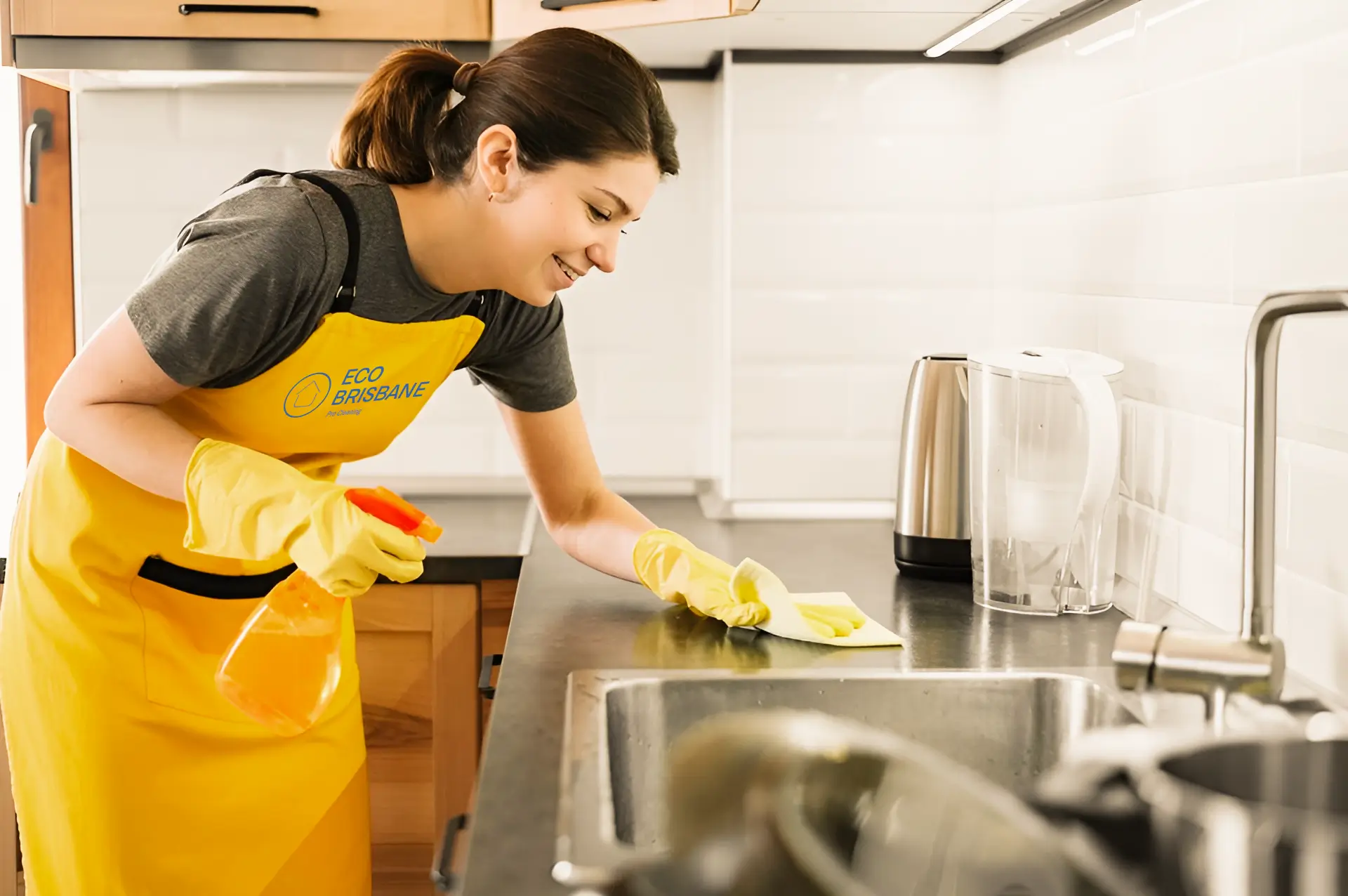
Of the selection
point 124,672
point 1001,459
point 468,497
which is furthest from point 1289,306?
point 468,497

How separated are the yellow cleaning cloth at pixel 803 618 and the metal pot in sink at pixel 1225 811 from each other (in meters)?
0.34

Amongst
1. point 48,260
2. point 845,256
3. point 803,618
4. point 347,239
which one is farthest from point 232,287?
point 48,260

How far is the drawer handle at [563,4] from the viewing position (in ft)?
5.23

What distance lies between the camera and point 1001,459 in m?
1.33

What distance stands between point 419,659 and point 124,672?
1.42ft

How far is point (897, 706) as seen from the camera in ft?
3.64

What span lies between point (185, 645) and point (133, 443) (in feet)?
0.85

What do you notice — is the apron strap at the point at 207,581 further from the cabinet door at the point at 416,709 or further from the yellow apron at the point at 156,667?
the cabinet door at the point at 416,709

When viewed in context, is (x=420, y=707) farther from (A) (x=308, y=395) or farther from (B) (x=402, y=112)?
(B) (x=402, y=112)

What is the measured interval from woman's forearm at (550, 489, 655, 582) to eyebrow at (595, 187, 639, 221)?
0.38 metres

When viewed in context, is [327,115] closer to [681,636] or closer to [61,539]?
[61,539]

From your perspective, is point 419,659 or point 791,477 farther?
point 791,477

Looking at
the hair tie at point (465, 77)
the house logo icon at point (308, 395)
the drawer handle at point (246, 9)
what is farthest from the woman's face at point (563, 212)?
the drawer handle at point (246, 9)

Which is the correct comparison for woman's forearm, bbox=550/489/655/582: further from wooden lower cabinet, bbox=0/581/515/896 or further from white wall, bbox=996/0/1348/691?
white wall, bbox=996/0/1348/691
